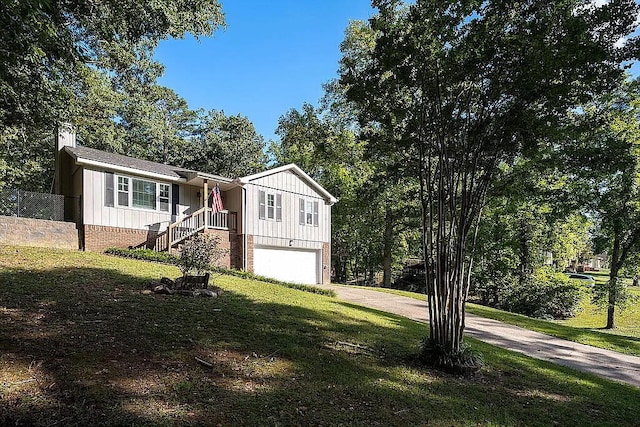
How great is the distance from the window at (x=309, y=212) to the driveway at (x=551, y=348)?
7399 millimetres

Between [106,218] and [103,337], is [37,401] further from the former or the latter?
[106,218]

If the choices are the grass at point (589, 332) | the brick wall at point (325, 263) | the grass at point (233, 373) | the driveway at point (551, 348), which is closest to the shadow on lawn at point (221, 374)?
the grass at point (233, 373)

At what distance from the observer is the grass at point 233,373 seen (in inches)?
144

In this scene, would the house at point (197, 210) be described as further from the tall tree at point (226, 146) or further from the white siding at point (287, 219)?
the tall tree at point (226, 146)

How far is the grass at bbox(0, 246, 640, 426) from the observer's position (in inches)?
144

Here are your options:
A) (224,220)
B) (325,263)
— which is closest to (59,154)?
(224,220)

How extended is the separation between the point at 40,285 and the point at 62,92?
3913 millimetres

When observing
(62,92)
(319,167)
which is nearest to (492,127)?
(62,92)

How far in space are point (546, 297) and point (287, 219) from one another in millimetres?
14205

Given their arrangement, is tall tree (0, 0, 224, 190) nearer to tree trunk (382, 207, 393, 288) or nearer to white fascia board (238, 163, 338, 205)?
white fascia board (238, 163, 338, 205)

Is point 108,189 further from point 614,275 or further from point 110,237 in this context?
→ point 614,275

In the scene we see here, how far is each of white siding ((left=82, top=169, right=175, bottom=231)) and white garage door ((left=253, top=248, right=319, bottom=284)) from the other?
5010 millimetres

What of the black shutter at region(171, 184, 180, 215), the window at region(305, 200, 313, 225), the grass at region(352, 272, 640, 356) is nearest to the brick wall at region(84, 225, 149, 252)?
the black shutter at region(171, 184, 180, 215)

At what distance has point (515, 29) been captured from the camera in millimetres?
5699
